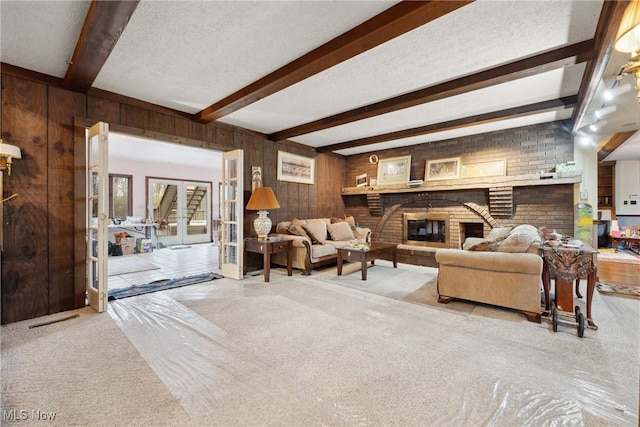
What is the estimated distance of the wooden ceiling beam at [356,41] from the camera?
1770 mm

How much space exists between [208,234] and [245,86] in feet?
23.1

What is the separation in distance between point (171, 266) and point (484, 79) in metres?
5.62

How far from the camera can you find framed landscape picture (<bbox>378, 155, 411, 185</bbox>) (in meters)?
5.88

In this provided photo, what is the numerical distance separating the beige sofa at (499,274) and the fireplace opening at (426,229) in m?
2.42

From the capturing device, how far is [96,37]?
6.71 feet

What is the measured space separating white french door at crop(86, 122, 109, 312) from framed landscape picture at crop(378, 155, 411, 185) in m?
4.90

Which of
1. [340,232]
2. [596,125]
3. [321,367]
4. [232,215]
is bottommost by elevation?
[321,367]

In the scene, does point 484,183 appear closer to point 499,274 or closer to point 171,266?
point 499,274

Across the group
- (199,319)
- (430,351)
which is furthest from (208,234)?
(430,351)

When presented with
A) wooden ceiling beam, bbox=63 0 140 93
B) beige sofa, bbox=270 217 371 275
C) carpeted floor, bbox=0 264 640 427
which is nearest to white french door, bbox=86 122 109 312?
→ carpeted floor, bbox=0 264 640 427

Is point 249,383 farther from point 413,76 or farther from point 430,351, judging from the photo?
point 413,76

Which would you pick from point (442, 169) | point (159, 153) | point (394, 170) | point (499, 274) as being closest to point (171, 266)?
point (159, 153)

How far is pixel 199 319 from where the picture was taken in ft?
8.95

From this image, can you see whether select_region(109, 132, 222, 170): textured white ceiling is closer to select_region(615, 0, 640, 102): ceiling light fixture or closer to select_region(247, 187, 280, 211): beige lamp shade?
select_region(247, 187, 280, 211): beige lamp shade
